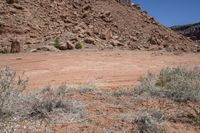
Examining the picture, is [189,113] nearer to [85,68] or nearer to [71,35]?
[85,68]

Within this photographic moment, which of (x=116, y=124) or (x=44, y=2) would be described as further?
(x=44, y=2)

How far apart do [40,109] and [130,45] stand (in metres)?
18.6

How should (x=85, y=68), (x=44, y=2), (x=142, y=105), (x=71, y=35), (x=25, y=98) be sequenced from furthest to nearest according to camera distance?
(x=44, y=2)
(x=71, y=35)
(x=85, y=68)
(x=142, y=105)
(x=25, y=98)

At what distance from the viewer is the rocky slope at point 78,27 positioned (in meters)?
22.3

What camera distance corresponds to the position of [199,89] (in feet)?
23.1

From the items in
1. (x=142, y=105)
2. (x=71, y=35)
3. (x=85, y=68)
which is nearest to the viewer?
(x=142, y=105)

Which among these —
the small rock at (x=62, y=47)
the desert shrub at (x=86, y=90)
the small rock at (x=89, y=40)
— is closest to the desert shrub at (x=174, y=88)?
the desert shrub at (x=86, y=90)

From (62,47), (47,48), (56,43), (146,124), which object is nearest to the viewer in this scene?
(146,124)

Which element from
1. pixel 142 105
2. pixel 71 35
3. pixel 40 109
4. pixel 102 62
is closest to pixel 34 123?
pixel 40 109

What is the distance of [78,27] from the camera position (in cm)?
2445

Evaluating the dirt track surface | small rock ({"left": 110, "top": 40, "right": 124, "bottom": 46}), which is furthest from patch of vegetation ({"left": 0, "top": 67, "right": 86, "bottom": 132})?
small rock ({"left": 110, "top": 40, "right": 124, "bottom": 46})

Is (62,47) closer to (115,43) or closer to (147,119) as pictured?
(115,43)

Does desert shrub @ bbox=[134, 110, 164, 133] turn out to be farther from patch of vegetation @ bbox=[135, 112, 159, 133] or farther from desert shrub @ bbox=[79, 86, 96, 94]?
desert shrub @ bbox=[79, 86, 96, 94]

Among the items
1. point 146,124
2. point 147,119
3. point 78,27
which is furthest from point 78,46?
point 146,124
